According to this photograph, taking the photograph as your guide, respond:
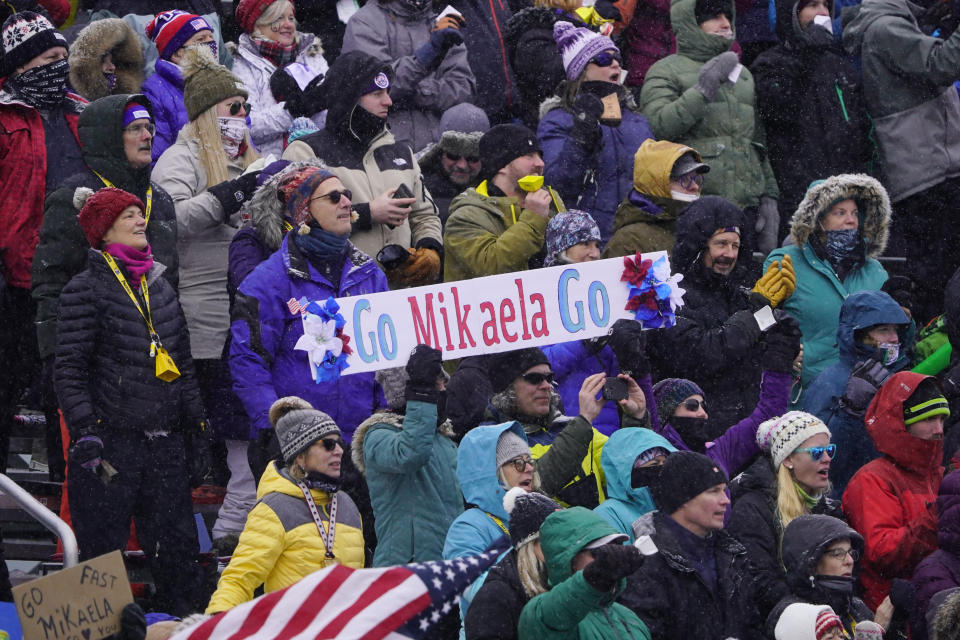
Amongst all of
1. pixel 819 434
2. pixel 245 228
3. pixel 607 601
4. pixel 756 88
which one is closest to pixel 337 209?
pixel 245 228

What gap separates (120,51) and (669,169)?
3.44 meters

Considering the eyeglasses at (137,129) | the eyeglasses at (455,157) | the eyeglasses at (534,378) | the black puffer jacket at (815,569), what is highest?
the eyeglasses at (137,129)

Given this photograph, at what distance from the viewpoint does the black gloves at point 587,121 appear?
9.68m

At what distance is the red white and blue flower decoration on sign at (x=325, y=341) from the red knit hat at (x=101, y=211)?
1487 mm

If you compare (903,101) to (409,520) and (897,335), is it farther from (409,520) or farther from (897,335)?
(409,520)

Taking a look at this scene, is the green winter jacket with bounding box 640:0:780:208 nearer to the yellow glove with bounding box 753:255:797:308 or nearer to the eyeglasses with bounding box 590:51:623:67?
the eyeglasses with bounding box 590:51:623:67

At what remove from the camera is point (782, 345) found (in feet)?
26.5

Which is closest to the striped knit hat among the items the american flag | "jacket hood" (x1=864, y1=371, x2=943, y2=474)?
"jacket hood" (x1=864, y1=371, x2=943, y2=474)

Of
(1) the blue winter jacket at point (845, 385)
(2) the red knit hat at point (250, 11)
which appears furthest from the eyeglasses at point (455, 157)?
(1) the blue winter jacket at point (845, 385)

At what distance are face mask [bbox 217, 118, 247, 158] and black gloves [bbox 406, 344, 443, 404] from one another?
294 centimetres

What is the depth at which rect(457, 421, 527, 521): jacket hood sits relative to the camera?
6750mm

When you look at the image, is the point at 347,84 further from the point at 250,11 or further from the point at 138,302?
the point at 250,11

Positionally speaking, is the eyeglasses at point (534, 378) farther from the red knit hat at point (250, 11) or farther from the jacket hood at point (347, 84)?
the red knit hat at point (250, 11)

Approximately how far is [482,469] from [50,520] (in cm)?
188
